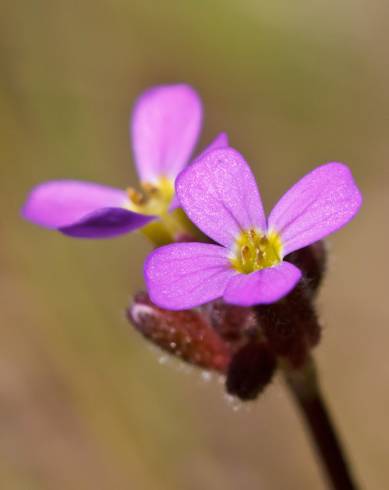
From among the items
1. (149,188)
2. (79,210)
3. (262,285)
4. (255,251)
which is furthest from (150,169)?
(262,285)

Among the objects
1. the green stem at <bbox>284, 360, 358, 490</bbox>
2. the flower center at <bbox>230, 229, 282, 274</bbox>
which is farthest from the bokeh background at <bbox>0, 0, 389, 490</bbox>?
the flower center at <bbox>230, 229, 282, 274</bbox>

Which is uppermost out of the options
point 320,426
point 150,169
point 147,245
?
point 147,245

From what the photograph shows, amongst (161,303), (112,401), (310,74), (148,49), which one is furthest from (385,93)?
(161,303)

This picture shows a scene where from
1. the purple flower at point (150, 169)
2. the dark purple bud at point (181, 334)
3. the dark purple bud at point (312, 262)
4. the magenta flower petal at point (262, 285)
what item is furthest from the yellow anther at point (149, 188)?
the magenta flower petal at point (262, 285)

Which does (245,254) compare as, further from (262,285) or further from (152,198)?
(152,198)

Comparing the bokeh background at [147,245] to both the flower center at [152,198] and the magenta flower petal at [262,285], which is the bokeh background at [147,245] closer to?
the flower center at [152,198]

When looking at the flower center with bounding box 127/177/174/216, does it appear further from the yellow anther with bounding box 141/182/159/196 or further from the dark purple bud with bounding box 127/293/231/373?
the dark purple bud with bounding box 127/293/231/373
